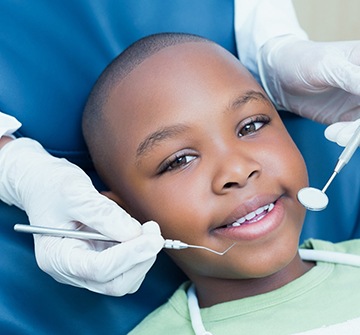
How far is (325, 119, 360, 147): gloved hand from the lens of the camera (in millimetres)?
1194

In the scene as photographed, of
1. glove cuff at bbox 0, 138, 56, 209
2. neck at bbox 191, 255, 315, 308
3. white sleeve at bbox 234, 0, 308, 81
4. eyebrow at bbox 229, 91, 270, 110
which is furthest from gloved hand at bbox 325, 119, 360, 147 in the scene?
glove cuff at bbox 0, 138, 56, 209

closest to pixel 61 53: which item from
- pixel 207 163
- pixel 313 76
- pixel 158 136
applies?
pixel 158 136

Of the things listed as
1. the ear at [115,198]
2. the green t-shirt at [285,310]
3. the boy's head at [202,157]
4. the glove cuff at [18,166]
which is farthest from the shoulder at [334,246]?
the glove cuff at [18,166]

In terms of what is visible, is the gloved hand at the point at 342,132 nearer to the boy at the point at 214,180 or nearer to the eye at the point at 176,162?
the boy at the point at 214,180

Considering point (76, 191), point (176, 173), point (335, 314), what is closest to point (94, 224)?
point (76, 191)

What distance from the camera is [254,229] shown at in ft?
3.64

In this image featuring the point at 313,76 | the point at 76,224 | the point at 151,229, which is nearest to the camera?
the point at 151,229

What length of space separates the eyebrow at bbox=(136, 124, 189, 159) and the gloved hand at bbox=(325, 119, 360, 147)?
0.93ft

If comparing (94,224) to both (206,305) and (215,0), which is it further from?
(215,0)

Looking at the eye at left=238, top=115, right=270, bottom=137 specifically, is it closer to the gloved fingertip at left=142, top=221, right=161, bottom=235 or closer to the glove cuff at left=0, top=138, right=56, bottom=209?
the gloved fingertip at left=142, top=221, right=161, bottom=235

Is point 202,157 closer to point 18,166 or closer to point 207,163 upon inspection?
point 207,163

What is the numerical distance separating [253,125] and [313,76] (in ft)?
0.75

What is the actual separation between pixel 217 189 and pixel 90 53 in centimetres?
47

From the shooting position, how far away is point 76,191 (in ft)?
3.63
